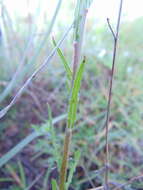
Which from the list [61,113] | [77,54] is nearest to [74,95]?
[77,54]

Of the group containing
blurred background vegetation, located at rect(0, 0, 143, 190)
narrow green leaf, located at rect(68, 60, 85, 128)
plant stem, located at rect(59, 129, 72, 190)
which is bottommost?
blurred background vegetation, located at rect(0, 0, 143, 190)

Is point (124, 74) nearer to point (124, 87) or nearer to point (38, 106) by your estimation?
point (124, 87)

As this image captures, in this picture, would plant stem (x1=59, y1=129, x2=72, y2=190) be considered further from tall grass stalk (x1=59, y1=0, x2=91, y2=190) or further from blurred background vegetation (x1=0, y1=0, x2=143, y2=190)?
blurred background vegetation (x1=0, y1=0, x2=143, y2=190)

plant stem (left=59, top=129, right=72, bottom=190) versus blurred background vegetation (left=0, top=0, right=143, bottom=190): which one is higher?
plant stem (left=59, top=129, right=72, bottom=190)

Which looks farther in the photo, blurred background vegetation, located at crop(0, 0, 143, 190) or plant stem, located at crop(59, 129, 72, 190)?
blurred background vegetation, located at crop(0, 0, 143, 190)

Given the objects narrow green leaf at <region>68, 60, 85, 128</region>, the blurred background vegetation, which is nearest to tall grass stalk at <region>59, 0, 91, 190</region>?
narrow green leaf at <region>68, 60, 85, 128</region>

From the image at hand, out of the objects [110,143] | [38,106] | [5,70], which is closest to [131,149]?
[110,143]

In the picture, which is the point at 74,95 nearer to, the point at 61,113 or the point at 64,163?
the point at 64,163

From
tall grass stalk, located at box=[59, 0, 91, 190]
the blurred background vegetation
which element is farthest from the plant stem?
the blurred background vegetation

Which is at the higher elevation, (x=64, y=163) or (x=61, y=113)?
(x=64, y=163)

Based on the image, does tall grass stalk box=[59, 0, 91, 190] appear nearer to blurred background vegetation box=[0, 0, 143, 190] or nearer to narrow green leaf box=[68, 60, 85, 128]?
narrow green leaf box=[68, 60, 85, 128]
